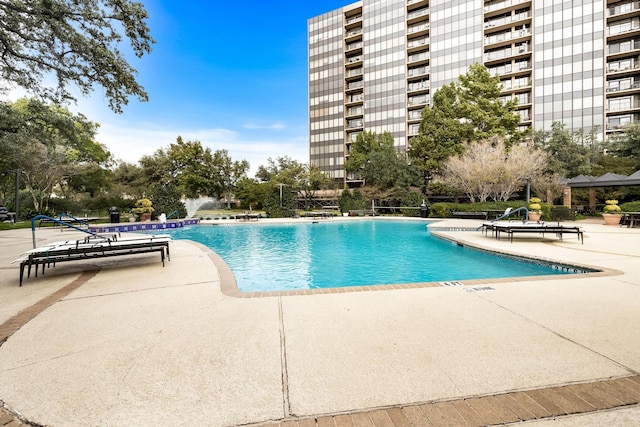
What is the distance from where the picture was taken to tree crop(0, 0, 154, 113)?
30.3 ft

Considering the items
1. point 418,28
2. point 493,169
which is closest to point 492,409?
point 493,169

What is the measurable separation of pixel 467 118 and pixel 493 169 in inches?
387

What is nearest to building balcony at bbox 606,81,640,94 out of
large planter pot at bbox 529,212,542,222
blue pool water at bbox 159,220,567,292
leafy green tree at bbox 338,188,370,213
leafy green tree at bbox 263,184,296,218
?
large planter pot at bbox 529,212,542,222

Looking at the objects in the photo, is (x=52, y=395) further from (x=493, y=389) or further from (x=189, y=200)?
(x=189, y=200)

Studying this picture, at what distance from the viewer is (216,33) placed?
3036cm

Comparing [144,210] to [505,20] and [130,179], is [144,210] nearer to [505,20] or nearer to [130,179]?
[130,179]

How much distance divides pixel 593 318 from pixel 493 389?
2.39 meters

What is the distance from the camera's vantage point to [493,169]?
25.3 meters

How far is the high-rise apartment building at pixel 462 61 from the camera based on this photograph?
41906 mm

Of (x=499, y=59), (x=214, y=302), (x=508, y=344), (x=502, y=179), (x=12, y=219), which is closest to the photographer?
(x=508, y=344)

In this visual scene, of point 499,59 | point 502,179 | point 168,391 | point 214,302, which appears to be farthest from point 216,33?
point 499,59

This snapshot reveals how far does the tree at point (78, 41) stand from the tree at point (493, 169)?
81.3 feet

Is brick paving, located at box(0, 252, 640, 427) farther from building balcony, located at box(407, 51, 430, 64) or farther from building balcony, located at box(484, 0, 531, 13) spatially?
building balcony, located at box(484, 0, 531, 13)

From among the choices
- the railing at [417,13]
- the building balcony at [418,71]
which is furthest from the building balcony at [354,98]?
the railing at [417,13]
